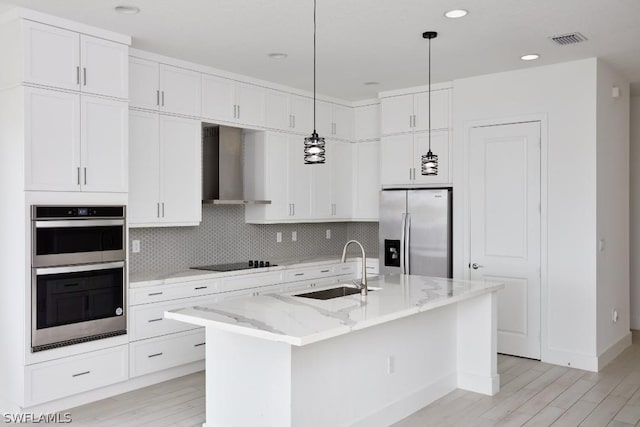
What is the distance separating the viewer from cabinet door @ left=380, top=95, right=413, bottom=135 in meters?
6.26

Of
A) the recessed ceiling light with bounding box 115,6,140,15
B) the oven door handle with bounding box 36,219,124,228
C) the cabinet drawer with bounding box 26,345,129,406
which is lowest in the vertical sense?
the cabinet drawer with bounding box 26,345,129,406

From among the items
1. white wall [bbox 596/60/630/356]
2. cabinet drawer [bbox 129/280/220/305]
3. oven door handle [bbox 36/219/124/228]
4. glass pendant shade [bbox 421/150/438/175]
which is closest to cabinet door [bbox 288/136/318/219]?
cabinet drawer [bbox 129/280/220/305]

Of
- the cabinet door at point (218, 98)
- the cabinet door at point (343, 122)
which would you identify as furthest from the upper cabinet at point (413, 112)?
the cabinet door at point (218, 98)

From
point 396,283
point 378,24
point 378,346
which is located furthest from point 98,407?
point 378,24

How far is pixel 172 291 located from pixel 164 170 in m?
1.06

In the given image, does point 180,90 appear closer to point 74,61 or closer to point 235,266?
point 74,61

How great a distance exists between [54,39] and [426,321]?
3305 mm

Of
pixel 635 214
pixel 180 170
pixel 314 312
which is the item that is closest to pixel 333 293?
pixel 314 312

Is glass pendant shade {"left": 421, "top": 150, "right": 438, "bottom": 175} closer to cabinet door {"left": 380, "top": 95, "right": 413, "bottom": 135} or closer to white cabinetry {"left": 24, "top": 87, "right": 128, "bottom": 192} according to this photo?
cabinet door {"left": 380, "top": 95, "right": 413, "bottom": 135}

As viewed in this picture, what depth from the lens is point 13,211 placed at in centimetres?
388

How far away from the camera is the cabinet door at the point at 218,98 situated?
5277 mm

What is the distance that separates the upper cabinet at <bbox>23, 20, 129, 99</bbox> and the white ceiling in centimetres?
15

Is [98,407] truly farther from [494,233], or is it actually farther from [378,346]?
[494,233]

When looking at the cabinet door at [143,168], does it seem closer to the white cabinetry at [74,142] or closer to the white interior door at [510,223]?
the white cabinetry at [74,142]
